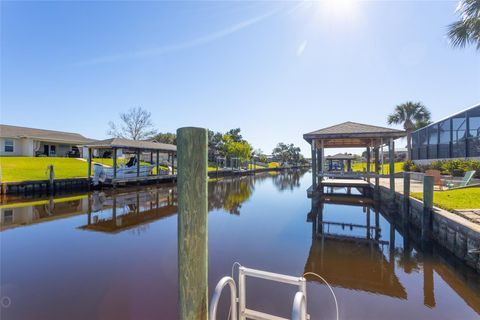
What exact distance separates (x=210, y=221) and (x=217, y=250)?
3338 mm

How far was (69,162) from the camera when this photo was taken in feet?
79.3

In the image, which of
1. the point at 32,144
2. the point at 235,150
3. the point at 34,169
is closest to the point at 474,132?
the point at 235,150

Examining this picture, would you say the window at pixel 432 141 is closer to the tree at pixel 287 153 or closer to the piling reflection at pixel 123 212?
the piling reflection at pixel 123 212

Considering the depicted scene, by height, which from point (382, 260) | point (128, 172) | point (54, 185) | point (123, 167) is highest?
point (123, 167)

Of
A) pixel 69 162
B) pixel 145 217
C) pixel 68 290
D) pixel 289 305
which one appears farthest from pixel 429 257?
pixel 69 162

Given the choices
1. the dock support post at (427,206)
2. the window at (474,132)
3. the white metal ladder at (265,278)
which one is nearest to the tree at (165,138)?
the window at (474,132)

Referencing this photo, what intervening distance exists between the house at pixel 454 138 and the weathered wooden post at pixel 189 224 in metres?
20.3

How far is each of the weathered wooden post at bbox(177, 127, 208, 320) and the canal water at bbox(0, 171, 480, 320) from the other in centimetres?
209

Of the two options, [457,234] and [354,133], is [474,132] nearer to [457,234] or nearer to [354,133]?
[354,133]

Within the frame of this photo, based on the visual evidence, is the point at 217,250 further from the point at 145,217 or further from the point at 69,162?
the point at 69,162

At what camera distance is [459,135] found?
17.6 m

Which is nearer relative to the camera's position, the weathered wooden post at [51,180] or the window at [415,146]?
the weathered wooden post at [51,180]

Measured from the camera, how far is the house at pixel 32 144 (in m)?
24.3

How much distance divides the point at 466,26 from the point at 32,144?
115 ft
